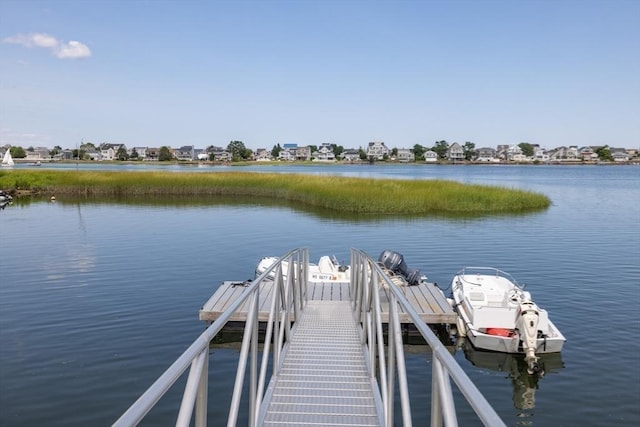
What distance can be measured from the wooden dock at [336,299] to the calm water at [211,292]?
0.82 meters

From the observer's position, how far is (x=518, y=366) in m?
10.7

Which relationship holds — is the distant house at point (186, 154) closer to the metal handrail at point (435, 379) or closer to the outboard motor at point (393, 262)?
the outboard motor at point (393, 262)

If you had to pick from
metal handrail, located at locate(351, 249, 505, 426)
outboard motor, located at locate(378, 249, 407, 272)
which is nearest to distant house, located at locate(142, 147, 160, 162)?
outboard motor, located at locate(378, 249, 407, 272)

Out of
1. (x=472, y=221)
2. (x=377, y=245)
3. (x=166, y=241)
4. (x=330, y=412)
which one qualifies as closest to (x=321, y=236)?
(x=377, y=245)

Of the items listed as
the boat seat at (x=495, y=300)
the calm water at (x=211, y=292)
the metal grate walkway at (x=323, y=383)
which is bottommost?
the calm water at (x=211, y=292)

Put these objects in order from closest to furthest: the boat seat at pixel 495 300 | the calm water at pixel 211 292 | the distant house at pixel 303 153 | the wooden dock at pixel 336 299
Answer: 1. the calm water at pixel 211 292
2. the wooden dock at pixel 336 299
3. the boat seat at pixel 495 300
4. the distant house at pixel 303 153

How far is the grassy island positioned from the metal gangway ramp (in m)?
25.4

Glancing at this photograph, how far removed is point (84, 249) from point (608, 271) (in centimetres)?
2065

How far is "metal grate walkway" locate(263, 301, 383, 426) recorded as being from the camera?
5355mm

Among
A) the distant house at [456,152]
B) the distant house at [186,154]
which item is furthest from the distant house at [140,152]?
the distant house at [456,152]

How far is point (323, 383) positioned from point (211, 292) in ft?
31.9

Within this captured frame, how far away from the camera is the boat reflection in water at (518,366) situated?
9.36 m

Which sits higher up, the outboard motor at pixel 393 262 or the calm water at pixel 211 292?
the outboard motor at pixel 393 262

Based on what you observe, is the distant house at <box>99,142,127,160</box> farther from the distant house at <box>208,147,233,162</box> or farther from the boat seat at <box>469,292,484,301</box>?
the boat seat at <box>469,292,484,301</box>
